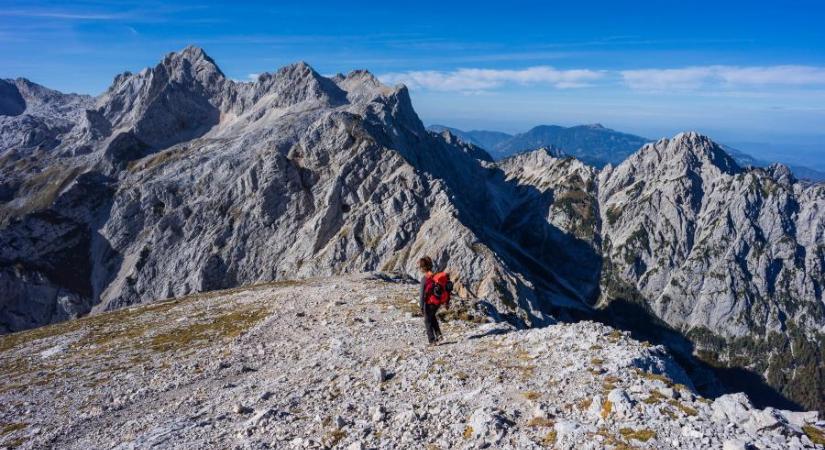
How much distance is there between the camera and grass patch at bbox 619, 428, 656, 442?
13.0 meters

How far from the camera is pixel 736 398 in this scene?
14008mm

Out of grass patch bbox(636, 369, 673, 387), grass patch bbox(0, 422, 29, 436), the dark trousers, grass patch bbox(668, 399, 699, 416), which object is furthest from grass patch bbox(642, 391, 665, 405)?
grass patch bbox(0, 422, 29, 436)

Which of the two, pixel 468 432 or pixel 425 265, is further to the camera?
pixel 425 265

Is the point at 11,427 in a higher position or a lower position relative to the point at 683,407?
lower

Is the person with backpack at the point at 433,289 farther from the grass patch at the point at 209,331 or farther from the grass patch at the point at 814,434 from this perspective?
the grass patch at the point at 209,331

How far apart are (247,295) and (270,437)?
120ft

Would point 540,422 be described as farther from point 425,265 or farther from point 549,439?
point 425,265

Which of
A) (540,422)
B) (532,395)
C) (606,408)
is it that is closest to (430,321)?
(532,395)

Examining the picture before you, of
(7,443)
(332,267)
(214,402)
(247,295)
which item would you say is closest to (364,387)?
(214,402)

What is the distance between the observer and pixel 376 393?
1878 cm

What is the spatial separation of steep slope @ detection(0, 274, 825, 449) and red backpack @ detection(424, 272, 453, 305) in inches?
92.3

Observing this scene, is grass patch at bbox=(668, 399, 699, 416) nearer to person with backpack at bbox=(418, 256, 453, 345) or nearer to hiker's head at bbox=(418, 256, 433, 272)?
person with backpack at bbox=(418, 256, 453, 345)

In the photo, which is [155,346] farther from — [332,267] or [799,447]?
[332,267]

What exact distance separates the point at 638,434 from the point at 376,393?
9323mm
